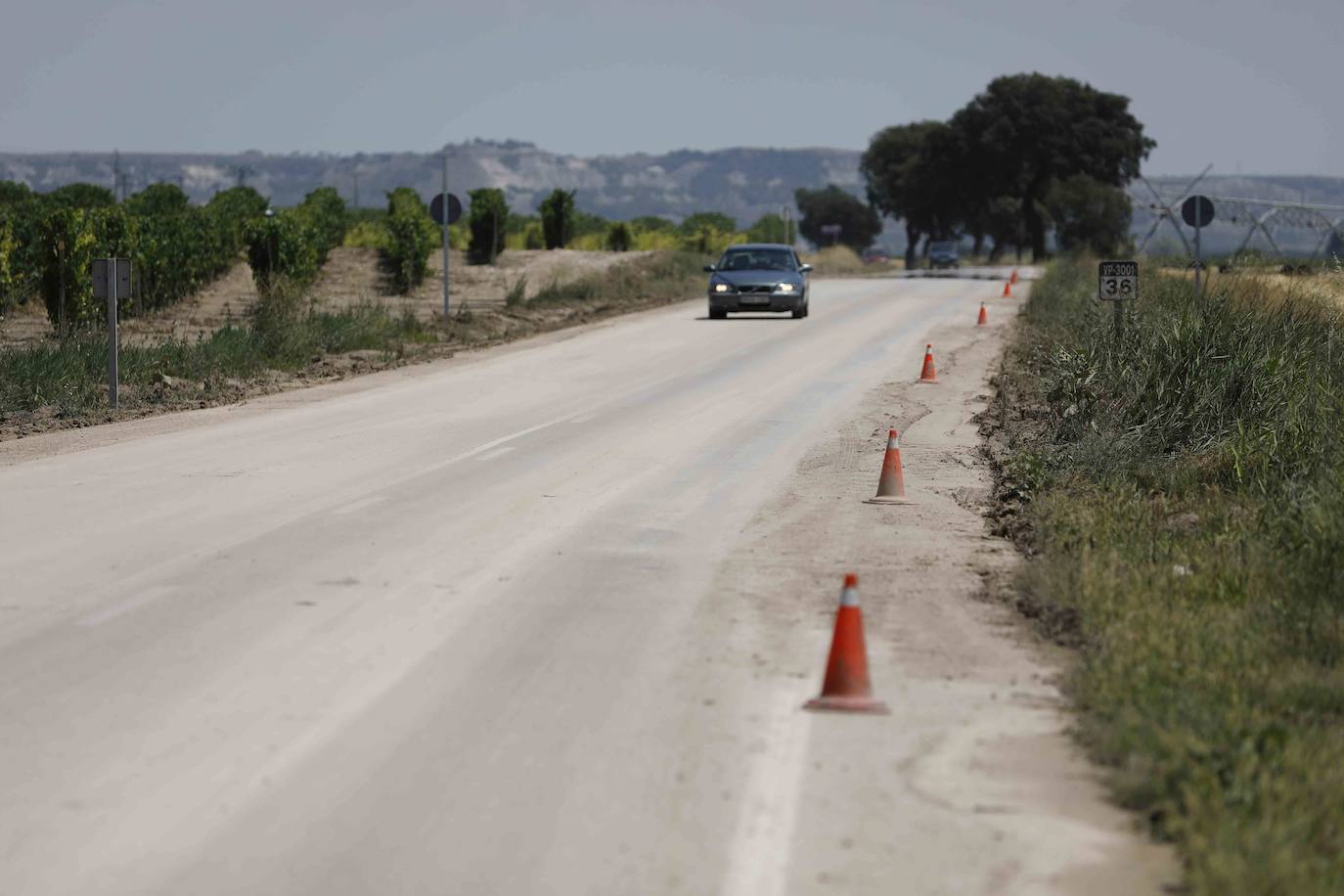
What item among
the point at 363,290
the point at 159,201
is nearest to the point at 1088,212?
the point at 159,201

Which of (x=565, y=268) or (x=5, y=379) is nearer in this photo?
(x=5, y=379)

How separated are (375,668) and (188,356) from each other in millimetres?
17463

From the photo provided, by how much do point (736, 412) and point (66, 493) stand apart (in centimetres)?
890

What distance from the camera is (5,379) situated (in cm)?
2158

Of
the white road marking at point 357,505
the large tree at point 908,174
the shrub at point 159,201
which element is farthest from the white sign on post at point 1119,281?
the large tree at point 908,174

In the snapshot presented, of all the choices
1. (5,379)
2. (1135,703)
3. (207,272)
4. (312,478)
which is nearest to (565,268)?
(207,272)

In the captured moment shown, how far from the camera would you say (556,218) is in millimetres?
74688

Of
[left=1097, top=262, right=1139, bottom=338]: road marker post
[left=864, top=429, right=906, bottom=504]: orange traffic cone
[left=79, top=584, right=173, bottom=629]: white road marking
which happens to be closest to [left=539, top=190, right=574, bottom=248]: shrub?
[left=1097, top=262, right=1139, bottom=338]: road marker post

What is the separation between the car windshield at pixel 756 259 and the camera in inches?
1617

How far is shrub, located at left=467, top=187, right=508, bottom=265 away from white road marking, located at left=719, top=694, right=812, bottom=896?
56.1m

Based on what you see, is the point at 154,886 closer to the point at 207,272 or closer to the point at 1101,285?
the point at 1101,285

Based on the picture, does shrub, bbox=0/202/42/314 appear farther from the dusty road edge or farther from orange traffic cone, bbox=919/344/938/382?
the dusty road edge

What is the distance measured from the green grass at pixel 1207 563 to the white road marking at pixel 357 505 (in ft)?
15.7

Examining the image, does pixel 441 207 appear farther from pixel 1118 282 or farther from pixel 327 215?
pixel 327 215
